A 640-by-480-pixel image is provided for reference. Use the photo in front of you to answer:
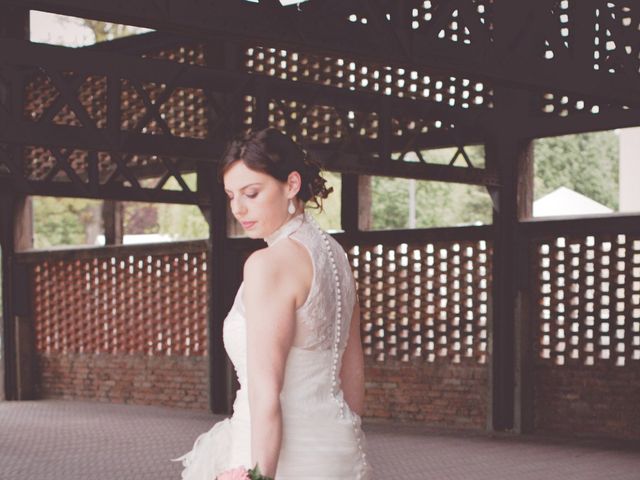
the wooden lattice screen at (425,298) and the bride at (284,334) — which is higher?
the bride at (284,334)

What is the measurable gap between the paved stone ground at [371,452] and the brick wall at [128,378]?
2.49 feet

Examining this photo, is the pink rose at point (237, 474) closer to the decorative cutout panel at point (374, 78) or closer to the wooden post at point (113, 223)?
the decorative cutout panel at point (374, 78)

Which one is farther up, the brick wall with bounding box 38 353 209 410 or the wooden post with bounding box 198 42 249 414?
the wooden post with bounding box 198 42 249 414

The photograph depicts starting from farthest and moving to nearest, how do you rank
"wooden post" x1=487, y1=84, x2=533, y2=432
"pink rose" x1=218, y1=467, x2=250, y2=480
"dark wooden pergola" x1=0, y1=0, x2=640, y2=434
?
1. "wooden post" x1=487, y1=84, x2=533, y2=432
2. "dark wooden pergola" x1=0, y1=0, x2=640, y2=434
3. "pink rose" x1=218, y1=467, x2=250, y2=480

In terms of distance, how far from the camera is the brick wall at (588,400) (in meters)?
10.8

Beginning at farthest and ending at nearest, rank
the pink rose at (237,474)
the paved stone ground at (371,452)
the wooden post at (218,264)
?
the wooden post at (218,264) < the paved stone ground at (371,452) < the pink rose at (237,474)

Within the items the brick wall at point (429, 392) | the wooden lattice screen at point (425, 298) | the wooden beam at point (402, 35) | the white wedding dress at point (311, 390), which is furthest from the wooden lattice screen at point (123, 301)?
the white wedding dress at point (311, 390)

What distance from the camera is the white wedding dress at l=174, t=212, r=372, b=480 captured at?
2.22 m

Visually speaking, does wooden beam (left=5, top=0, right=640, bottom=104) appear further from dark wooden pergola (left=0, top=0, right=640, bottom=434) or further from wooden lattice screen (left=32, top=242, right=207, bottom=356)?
wooden lattice screen (left=32, top=242, right=207, bottom=356)

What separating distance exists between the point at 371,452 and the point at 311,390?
26.6ft

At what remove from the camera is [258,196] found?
7.37 ft

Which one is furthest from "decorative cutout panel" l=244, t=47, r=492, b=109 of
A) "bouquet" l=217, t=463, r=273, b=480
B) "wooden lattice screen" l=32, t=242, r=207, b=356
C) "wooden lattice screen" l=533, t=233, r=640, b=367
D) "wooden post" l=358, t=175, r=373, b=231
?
"bouquet" l=217, t=463, r=273, b=480

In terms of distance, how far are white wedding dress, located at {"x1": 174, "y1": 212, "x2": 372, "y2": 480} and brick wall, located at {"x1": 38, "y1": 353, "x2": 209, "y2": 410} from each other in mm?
11720

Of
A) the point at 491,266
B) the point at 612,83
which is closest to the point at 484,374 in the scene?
the point at 491,266
